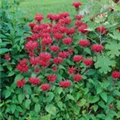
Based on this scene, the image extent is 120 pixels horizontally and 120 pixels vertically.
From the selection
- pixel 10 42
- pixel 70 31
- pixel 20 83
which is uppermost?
pixel 70 31

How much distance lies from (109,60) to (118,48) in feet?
0.45

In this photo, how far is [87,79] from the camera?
14.2 ft

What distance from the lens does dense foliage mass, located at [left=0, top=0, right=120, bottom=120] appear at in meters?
4.14

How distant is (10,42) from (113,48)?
0.96m

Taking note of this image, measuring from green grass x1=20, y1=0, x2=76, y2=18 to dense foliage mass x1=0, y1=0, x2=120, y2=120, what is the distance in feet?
19.1

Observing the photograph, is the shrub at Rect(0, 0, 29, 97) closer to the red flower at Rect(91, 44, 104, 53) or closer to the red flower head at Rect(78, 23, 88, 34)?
the red flower head at Rect(78, 23, 88, 34)

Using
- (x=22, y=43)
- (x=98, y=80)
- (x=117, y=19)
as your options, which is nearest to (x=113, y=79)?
(x=98, y=80)

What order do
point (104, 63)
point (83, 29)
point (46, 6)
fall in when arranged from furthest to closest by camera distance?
1. point (46, 6)
2. point (83, 29)
3. point (104, 63)

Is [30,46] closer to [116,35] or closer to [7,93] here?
[7,93]

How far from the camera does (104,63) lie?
424cm

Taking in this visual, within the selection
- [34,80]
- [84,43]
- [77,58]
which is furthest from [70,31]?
[34,80]

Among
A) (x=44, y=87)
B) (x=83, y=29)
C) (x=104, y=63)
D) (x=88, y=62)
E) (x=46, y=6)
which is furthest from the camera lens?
(x=46, y=6)

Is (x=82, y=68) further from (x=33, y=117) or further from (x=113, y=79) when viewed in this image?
(x=33, y=117)

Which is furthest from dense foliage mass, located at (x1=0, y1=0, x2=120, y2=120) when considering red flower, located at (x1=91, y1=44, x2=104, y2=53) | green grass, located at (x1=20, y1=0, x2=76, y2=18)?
green grass, located at (x1=20, y1=0, x2=76, y2=18)
